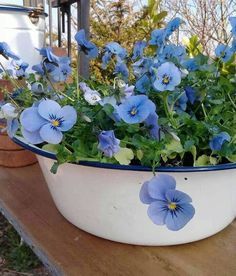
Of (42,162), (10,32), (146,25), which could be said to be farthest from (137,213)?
(10,32)

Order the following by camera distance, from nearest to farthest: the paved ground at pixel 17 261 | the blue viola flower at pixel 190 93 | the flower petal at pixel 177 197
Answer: the flower petal at pixel 177 197
the blue viola flower at pixel 190 93
the paved ground at pixel 17 261

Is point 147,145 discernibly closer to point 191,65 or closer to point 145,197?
point 145,197

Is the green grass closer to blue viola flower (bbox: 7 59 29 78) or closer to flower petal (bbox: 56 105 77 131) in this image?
blue viola flower (bbox: 7 59 29 78)

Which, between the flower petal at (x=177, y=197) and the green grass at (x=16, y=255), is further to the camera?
the green grass at (x=16, y=255)

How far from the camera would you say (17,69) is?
0.58 meters

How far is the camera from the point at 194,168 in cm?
38

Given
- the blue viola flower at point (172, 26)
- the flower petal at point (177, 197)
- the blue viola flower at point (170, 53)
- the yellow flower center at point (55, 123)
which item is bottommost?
the flower petal at point (177, 197)

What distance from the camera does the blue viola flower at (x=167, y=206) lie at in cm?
33

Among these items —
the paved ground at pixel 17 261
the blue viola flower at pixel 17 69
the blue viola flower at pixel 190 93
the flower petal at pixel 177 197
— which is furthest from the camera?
the paved ground at pixel 17 261

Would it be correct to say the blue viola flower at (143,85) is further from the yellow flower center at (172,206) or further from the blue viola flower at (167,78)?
the yellow flower center at (172,206)

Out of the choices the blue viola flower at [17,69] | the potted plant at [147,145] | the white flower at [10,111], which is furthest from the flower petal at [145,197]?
the blue viola flower at [17,69]

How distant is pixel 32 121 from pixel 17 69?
9.5 inches

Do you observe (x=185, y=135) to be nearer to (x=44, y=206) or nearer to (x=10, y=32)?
(x=44, y=206)

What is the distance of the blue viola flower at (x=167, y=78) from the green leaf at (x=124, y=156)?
Result: 8 centimetres
